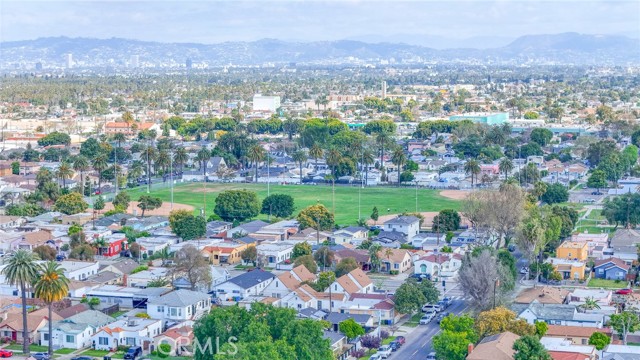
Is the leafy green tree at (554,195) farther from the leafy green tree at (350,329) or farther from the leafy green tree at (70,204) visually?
the leafy green tree at (350,329)

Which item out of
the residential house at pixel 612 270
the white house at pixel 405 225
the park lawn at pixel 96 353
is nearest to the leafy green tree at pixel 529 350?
the park lawn at pixel 96 353

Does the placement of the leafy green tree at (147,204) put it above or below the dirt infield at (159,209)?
above

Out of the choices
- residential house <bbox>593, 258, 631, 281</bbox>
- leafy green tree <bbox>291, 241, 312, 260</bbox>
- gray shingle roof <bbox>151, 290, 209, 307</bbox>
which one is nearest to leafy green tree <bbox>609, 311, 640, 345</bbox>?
residential house <bbox>593, 258, 631, 281</bbox>

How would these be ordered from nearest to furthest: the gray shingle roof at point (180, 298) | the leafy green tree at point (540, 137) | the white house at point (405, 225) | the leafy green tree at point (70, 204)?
the gray shingle roof at point (180, 298), the white house at point (405, 225), the leafy green tree at point (70, 204), the leafy green tree at point (540, 137)

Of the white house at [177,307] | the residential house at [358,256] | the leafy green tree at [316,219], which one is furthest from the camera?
the leafy green tree at [316,219]

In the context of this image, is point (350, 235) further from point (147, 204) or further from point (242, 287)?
point (147, 204)

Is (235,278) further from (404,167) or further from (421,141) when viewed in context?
(421,141)

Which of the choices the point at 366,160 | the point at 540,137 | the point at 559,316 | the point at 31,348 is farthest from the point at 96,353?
the point at 540,137

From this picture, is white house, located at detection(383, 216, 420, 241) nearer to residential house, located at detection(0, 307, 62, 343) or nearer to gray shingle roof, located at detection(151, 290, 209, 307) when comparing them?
gray shingle roof, located at detection(151, 290, 209, 307)
